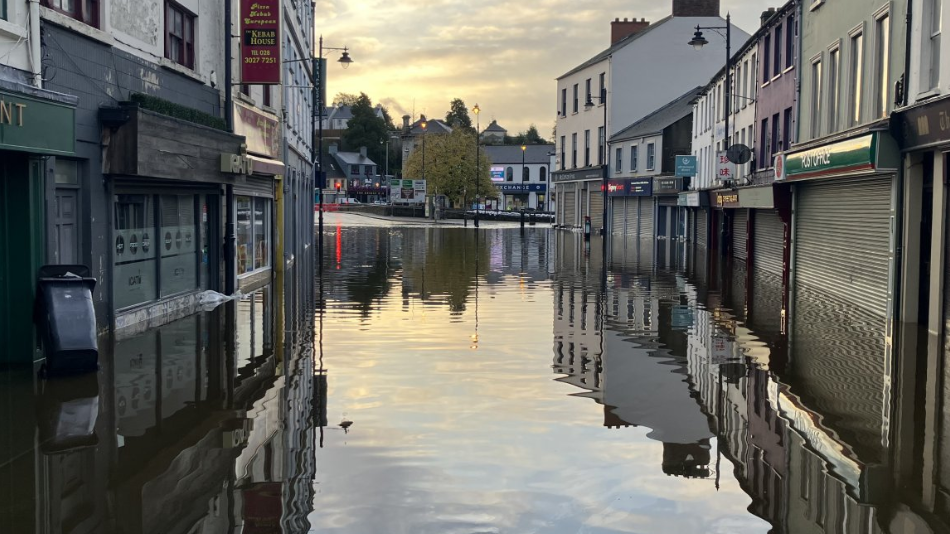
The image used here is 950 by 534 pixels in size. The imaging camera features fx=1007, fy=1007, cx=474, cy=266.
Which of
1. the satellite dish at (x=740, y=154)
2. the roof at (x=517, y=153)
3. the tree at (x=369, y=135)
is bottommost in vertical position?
the satellite dish at (x=740, y=154)

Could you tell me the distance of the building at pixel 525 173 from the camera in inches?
5340

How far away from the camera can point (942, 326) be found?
15.7 m

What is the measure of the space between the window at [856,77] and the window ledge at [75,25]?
14836 mm

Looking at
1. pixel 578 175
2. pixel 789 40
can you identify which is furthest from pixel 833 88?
pixel 578 175

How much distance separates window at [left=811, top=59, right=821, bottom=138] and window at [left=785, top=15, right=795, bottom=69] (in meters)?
3.98

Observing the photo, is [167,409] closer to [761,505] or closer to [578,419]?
[578,419]

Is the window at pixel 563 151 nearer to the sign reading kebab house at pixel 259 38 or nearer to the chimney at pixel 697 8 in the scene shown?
the chimney at pixel 697 8

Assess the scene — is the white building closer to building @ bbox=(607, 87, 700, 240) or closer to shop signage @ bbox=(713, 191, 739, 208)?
shop signage @ bbox=(713, 191, 739, 208)

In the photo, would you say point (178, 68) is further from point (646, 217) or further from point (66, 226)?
point (646, 217)

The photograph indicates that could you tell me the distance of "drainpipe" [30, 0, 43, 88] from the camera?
41.8 ft

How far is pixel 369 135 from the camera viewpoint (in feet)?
572

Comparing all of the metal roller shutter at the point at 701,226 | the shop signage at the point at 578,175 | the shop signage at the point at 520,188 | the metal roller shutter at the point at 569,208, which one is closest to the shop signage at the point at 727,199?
the metal roller shutter at the point at 701,226

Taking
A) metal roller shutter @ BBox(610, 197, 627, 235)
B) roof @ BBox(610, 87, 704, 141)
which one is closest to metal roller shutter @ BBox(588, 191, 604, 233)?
metal roller shutter @ BBox(610, 197, 627, 235)

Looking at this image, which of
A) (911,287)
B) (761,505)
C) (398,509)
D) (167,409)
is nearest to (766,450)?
(761,505)
